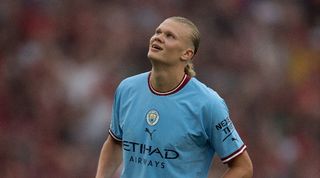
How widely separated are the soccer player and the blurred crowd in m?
3.99

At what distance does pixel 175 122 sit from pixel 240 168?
447mm

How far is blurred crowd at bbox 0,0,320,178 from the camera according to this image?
10.2 meters

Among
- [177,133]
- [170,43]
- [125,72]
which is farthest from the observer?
[125,72]

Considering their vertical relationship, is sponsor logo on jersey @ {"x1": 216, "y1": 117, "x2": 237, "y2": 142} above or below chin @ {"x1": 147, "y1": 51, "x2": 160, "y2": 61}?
below

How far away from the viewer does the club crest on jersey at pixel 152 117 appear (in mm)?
5848

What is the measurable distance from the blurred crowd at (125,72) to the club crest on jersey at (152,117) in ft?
13.4

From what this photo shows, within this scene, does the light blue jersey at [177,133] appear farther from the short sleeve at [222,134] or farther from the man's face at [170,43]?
the man's face at [170,43]

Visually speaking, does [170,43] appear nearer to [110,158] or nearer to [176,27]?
[176,27]

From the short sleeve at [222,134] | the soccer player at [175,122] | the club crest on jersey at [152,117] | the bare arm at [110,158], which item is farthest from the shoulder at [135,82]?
the short sleeve at [222,134]

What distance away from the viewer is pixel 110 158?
626cm

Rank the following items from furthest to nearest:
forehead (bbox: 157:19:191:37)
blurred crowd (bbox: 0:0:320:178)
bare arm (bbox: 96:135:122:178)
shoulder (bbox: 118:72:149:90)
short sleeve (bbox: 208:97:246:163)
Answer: blurred crowd (bbox: 0:0:320:178), bare arm (bbox: 96:135:122:178), shoulder (bbox: 118:72:149:90), forehead (bbox: 157:19:191:37), short sleeve (bbox: 208:97:246:163)

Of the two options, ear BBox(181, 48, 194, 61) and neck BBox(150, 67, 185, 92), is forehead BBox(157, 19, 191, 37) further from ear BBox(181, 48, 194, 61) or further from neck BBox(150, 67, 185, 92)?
neck BBox(150, 67, 185, 92)

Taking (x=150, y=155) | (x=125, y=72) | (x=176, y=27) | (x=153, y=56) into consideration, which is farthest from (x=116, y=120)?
(x=125, y=72)

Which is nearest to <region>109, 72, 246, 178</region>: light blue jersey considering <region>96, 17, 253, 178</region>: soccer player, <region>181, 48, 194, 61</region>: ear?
<region>96, 17, 253, 178</region>: soccer player
